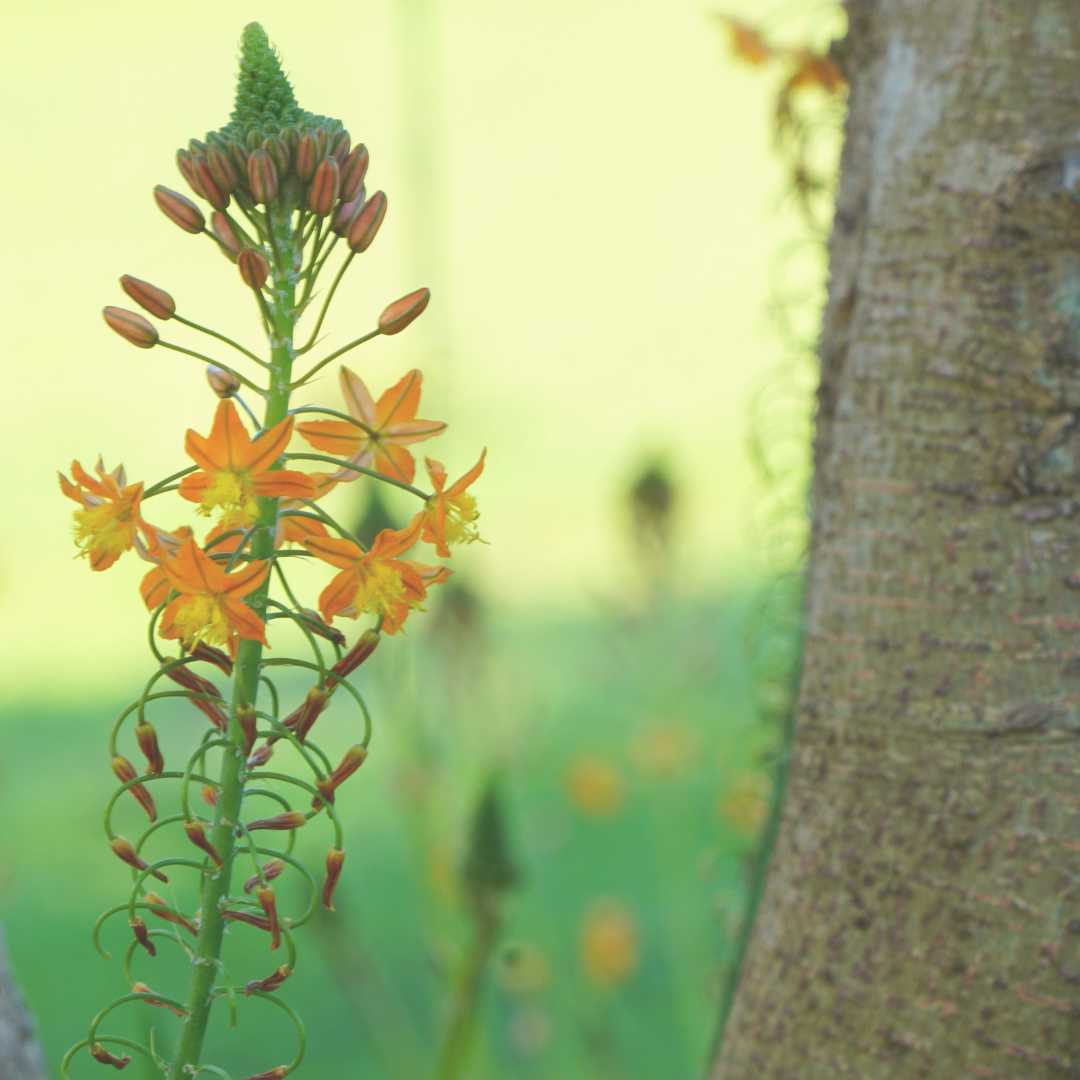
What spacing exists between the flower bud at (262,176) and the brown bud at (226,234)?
0.02 metres

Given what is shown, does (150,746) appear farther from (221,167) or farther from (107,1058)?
(221,167)

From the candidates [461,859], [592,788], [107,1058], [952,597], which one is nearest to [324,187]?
[107,1058]

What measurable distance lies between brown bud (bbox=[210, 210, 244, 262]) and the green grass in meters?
0.77

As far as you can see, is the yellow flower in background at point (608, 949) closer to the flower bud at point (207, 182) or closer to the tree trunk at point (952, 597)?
the tree trunk at point (952, 597)

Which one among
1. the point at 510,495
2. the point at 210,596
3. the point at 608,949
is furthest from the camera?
the point at 510,495

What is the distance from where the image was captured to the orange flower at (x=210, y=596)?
0.58 m

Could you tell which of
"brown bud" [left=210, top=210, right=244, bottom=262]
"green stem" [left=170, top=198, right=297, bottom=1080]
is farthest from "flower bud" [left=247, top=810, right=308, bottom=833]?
Result: "brown bud" [left=210, top=210, right=244, bottom=262]

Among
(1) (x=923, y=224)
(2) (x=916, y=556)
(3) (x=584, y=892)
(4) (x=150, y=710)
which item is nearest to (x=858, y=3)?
(1) (x=923, y=224)

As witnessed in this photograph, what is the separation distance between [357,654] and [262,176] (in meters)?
0.19

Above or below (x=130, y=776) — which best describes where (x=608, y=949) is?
below

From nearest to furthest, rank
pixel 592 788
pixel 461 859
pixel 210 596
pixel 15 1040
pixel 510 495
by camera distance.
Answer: pixel 210 596, pixel 15 1040, pixel 461 859, pixel 592 788, pixel 510 495

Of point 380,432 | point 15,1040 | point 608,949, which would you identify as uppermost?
point 380,432

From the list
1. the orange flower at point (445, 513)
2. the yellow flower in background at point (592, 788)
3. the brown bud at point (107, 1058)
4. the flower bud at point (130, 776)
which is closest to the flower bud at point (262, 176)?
the orange flower at point (445, 513)

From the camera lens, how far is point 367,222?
63cm
